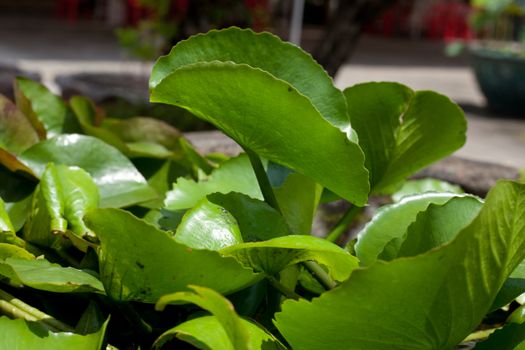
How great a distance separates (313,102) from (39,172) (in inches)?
8.5

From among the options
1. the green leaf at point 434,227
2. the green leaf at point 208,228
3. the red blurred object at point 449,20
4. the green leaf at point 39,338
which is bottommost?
the red blurred object at point 449,20

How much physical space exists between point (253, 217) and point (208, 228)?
35 millimetres

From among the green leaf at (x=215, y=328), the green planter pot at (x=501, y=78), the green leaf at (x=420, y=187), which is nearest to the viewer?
the green leaf at (x=215, y=328)

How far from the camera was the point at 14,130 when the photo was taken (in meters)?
0.63

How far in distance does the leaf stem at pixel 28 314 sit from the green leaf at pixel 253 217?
0.33 feet

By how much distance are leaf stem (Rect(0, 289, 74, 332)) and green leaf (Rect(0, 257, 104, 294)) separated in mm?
11

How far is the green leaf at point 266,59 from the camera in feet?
1.44

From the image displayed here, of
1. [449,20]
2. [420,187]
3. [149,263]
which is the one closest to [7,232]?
[149,263]

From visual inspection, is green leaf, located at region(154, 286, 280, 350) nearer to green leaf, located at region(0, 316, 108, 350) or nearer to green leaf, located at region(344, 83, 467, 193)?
green leaf, located at region(0, 316, 108, 350)

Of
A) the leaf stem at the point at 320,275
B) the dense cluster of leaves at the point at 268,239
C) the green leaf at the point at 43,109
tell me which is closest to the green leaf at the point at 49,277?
the dense cluster of leaves at the point at 268,239

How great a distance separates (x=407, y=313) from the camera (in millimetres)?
374

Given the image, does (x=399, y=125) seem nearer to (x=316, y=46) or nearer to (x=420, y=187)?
(x=420, y=187)

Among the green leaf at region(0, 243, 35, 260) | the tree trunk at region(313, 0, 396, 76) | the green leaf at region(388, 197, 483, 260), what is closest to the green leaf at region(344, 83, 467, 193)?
the green leaf at region(388, 197, 483, 260)

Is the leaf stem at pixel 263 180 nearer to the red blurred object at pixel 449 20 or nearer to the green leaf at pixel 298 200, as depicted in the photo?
the green leaf at pixel 298 200
